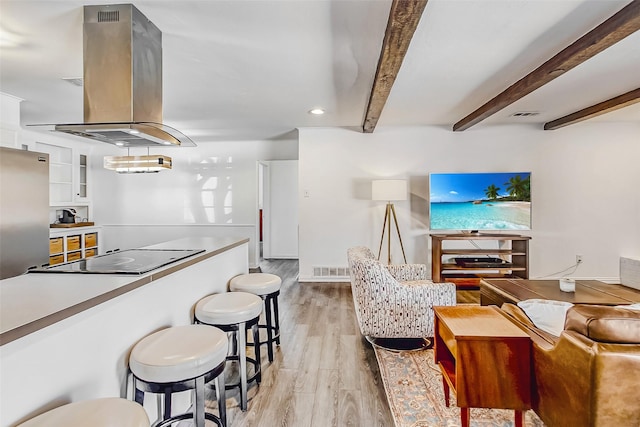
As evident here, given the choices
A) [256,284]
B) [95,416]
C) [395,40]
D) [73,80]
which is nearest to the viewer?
[95,416]

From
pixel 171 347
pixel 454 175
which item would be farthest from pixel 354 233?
pixel 171 347

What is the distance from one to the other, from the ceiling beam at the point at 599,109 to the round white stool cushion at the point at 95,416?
495 cm

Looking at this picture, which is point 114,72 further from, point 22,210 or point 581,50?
point 581,50

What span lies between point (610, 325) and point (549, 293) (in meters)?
1.88

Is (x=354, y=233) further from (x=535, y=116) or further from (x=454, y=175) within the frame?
(x=535, y=116)

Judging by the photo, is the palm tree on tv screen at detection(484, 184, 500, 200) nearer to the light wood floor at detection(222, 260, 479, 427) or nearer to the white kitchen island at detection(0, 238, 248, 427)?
the light wood floor at detection(222, 260, 479, 427)

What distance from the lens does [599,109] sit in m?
4.04

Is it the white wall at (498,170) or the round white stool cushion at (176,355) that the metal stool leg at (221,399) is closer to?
the round white stool cushion at (176,355)

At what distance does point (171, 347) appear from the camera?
146cm

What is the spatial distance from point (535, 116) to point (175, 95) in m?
4.63

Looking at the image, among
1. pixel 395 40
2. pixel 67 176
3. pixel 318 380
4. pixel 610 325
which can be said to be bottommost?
pixel 318 380

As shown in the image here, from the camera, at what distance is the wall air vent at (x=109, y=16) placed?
6.57 feet

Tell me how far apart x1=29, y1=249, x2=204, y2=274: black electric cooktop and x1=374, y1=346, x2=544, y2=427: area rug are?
5.32 feet

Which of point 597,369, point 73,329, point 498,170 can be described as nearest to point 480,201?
point 498,170
